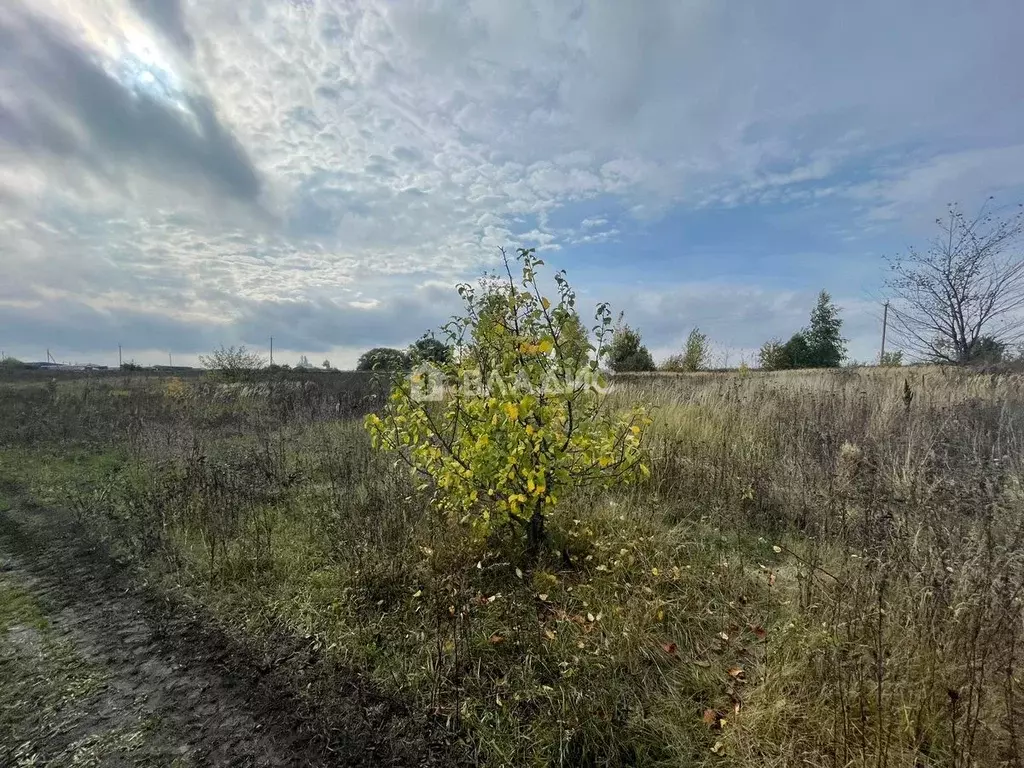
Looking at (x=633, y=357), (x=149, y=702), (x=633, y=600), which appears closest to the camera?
(x=149, y=702)

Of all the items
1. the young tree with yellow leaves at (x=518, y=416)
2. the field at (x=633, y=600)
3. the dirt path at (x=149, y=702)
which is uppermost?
the young tree with yellow leaves at (x=518, y=416)

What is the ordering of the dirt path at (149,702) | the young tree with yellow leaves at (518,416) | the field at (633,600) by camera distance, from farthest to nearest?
the young tree with yellow leaves at (518,416) < the dirt path at (149,702) < the field at (633,600)

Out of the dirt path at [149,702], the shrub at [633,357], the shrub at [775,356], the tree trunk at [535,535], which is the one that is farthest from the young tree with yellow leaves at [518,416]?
the shrub at [775,356]

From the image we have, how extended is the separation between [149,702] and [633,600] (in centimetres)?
264

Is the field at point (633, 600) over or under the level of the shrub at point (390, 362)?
under

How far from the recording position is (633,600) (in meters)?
2.74

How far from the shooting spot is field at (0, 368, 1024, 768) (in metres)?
1.97

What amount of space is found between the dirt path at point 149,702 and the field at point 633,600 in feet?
0.09

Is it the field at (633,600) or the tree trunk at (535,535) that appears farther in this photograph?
the tree trunk at (535,535)

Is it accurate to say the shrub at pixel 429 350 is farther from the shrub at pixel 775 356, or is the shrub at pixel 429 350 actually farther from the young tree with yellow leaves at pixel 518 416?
the shrub at pixel 775 356

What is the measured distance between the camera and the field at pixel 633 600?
77.5 inches

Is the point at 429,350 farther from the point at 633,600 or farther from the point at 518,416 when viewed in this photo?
the point at 633,600

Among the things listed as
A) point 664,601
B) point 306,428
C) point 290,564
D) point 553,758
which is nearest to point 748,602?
point 664,601

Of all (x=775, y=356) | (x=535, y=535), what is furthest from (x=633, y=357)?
(x=535, y=535)
